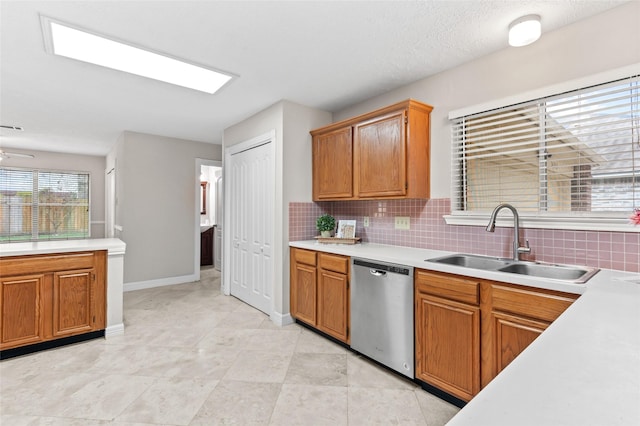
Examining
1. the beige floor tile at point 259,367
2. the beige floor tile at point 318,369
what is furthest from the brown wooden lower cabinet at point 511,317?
the beige floor tile at point 259,367

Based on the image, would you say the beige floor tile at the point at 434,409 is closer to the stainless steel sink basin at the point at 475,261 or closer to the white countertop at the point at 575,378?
the stainless steel sink basin at the point at 475,261

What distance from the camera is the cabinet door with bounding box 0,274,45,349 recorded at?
2.53 metres

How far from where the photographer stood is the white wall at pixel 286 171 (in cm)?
332

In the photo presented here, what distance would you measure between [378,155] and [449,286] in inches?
52.2

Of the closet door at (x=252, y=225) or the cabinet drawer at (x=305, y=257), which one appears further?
the closet door at (x=252, y=225)

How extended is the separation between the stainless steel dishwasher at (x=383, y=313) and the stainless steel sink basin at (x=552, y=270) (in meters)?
0.69

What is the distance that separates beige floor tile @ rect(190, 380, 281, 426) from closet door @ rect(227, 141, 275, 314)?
1375 millimetres

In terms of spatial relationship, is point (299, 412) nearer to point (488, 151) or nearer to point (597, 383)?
point (597, 383)

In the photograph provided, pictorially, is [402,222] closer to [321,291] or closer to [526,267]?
[321,291]

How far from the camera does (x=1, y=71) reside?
8.68ft

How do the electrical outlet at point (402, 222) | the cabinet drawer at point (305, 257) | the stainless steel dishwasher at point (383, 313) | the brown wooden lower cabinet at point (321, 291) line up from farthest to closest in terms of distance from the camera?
the cabinet drawer at point (305, 257) < the electrical outlet at point (402, 222) < the brown wooden lower cabinet at point (321, 291) < the stainless steel dishwasher at point (383, 313)

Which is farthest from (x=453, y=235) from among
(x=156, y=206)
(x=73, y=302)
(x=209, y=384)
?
(x=156, y=206)

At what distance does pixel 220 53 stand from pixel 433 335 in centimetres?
251

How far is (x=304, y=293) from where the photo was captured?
3.18m
